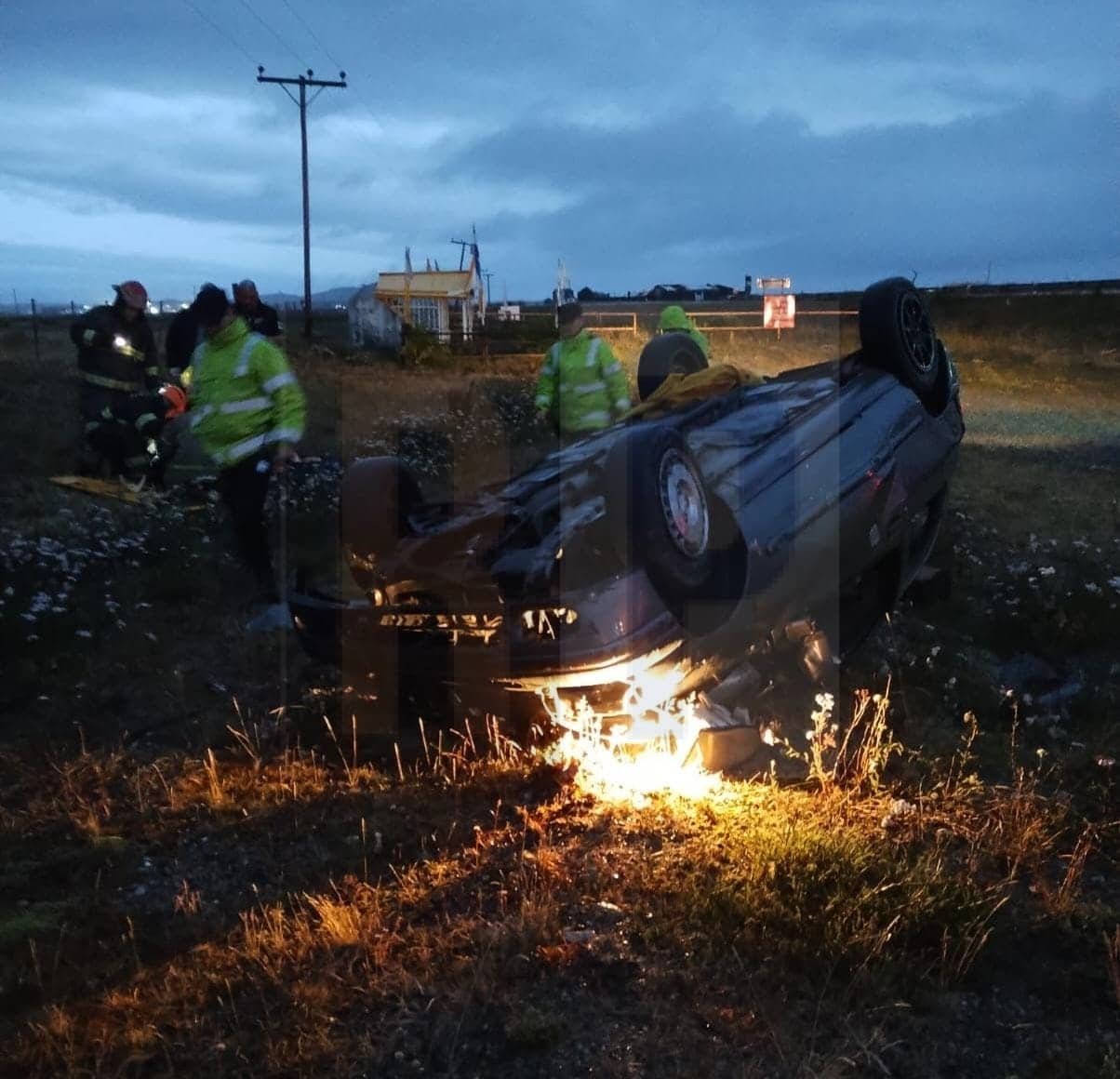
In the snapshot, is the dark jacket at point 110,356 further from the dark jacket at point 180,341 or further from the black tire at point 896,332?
the black tire at point 896,332

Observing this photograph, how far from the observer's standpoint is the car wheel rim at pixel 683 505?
3328mm

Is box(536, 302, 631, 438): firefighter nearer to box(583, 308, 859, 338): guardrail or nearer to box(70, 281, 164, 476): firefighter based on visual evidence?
box(70, 281, 164, 476): firefighter

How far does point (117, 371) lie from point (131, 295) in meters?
0.57

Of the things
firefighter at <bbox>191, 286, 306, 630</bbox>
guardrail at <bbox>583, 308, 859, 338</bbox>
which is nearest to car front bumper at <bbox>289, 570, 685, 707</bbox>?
firefighter at <bbox>191, 286, 306, 630</bbox>

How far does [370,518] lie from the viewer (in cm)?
385

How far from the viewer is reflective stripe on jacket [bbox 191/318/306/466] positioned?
17.5 feet

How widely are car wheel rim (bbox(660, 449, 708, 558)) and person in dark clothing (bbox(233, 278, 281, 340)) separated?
19.8 feet

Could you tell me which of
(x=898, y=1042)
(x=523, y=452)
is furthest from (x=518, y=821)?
(x=523, y=452)

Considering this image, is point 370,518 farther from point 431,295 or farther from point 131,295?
point 431,295

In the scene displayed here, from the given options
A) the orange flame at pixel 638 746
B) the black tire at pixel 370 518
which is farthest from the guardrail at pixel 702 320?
the orange flame at pixel 638 746

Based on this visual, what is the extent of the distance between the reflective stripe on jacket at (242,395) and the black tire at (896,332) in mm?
2883

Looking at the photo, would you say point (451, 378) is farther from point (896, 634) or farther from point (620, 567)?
point (620, 567)

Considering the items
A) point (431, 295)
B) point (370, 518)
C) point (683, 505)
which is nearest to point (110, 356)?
point (370, 518)

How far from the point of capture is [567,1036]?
2.40 meters
